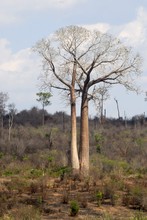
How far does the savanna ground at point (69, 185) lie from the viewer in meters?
12.5

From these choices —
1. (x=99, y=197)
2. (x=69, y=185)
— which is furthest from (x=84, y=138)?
(x=99, y=197)

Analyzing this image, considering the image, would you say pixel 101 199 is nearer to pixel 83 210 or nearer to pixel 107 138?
pixel 83 210

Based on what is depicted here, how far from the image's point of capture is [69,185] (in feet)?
59.6

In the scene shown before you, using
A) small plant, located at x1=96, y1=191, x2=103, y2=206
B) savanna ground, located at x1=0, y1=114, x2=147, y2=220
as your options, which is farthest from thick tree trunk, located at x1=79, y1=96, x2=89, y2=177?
small plant, located at x1=96, y1=191, x2=103, y2=206

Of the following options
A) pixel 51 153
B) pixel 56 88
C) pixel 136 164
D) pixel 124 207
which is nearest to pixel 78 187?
pixel 124 207

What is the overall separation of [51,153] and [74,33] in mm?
10666

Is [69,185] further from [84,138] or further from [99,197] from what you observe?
[99,197]

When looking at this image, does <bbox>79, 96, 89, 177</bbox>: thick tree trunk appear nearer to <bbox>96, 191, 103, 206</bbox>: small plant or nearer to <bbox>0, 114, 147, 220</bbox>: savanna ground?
<bbox>0, 114, 147, 220</bbox>: savanna ground

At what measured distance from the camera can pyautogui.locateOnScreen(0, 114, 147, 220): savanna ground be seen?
40.9 ft

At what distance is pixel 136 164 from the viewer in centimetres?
2642

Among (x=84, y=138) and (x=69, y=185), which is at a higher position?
(x=84, y=138)

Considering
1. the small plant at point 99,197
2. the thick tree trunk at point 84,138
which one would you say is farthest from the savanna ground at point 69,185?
the thick tree trunk at point 84,138

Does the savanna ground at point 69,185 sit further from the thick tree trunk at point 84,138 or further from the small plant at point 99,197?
the thick tree trunk at point 84,138

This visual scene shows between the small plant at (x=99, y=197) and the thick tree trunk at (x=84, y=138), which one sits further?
the thick tree trunk at (x=84, y=138)
